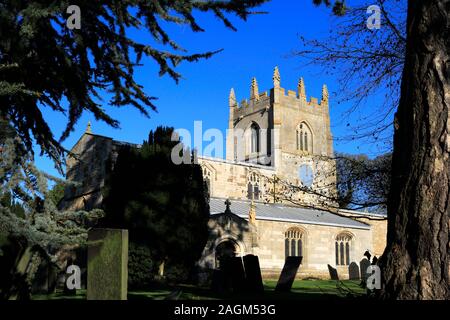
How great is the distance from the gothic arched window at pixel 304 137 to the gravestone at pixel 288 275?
3361 cm

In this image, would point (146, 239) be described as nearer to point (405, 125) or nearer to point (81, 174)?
point (81, 174)

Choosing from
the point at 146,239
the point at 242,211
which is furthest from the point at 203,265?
the point at 242,211

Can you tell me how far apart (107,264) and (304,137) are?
147 ft

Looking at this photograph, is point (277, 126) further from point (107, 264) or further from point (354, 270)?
point (107, 264)

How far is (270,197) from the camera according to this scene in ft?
81.6

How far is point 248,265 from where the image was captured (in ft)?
42.9

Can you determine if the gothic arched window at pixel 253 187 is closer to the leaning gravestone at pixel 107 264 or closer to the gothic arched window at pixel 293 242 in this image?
the gothic arched window at pixel 293 242

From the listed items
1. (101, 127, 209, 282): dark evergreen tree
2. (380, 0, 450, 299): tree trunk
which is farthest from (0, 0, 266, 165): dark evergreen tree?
(101, 127, 209, 282): dark evergreen tree

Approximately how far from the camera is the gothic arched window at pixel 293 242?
28.1 metres

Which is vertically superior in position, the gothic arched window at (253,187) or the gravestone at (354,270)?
the gothic arched window at (253,187)

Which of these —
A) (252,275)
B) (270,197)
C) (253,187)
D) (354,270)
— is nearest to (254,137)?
(253,187)

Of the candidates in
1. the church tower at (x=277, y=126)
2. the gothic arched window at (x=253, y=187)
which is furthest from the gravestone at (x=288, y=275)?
the church tower at (x=277, y=126)

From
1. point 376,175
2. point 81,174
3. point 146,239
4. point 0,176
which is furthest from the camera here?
point 81,174
